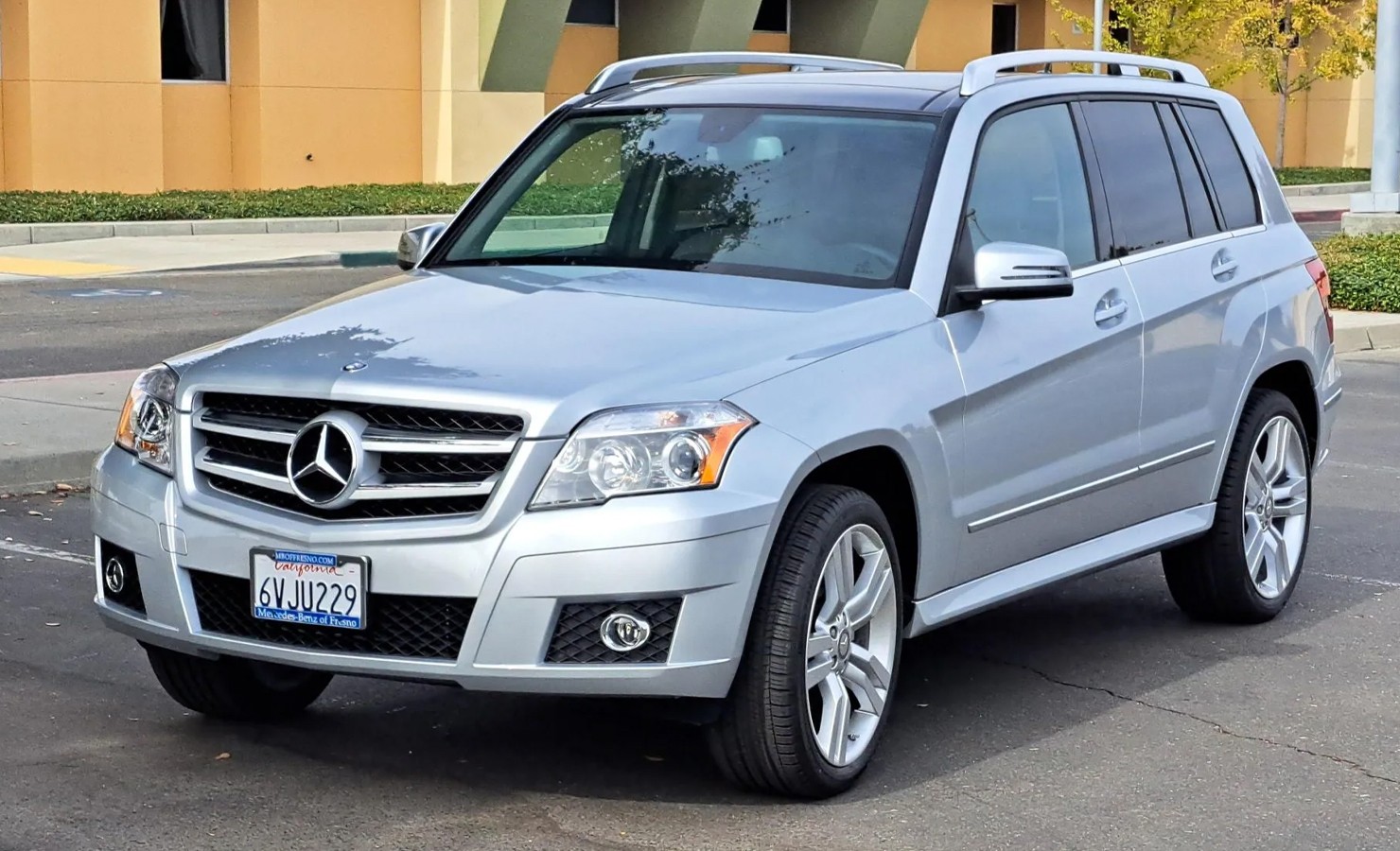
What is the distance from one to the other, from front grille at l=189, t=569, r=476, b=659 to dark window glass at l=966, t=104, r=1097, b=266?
1952 mm

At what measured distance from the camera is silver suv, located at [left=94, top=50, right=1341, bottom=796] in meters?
4.69

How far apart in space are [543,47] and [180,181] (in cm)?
589

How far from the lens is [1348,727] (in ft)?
19.4

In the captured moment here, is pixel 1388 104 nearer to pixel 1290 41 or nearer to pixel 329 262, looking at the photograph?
pixel 329 262

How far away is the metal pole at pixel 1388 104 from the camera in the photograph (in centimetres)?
1955

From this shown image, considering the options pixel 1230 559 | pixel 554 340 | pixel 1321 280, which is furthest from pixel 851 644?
pixel 1321 280

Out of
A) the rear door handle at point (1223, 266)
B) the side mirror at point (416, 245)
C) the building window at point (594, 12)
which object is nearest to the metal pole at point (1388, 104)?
the rear door handle at point (1223, 266)

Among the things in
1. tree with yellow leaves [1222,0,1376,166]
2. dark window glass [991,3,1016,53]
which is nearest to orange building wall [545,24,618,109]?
dark window glass [991,3,1016,53]

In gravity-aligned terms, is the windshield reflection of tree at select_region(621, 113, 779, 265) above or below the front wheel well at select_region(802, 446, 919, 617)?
Answer: above

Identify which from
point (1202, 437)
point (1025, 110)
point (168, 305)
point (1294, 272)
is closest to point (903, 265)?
point (1025, 110)

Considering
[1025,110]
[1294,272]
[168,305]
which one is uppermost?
[1025,110]

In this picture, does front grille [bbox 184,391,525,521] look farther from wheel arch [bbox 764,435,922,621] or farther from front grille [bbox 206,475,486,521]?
wheel arch [bbox 764,435,922,621]

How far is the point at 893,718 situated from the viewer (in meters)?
5.90

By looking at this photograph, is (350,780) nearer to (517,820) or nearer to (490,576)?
(517,820)
